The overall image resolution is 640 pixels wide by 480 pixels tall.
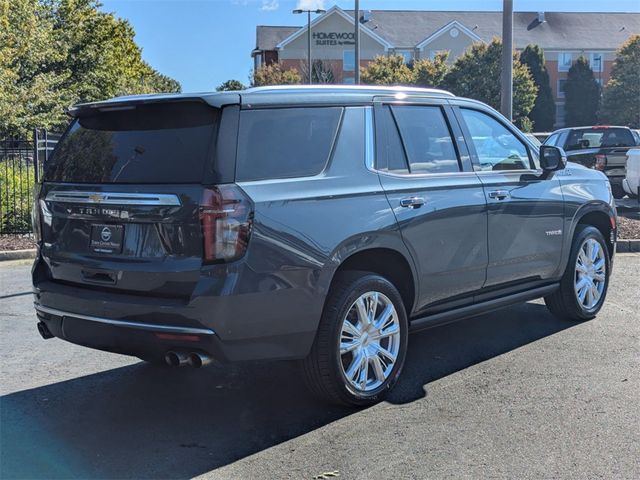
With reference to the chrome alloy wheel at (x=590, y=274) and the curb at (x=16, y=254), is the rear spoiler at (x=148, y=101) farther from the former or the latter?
the curb at (x=16, y=254)

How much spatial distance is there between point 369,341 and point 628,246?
748 centimetres

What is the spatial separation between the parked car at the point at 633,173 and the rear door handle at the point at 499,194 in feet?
30.6

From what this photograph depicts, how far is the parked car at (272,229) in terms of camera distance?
3711mm

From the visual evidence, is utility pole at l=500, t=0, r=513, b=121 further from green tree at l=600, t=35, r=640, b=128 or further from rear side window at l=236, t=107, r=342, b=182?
green tree at l=600, t=35, r=640, b=128

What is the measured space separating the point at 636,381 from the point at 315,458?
8.05ft

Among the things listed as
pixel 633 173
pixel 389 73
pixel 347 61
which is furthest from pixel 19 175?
pixel 347 61

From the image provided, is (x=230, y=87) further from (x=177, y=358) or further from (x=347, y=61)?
(x=347, y=61)

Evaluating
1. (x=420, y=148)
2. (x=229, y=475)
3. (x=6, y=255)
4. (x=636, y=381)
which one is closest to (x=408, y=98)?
(x=420, y=148)

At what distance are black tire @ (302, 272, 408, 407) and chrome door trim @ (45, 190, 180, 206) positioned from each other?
1.11 m

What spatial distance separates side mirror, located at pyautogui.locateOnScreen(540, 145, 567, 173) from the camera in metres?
5.86

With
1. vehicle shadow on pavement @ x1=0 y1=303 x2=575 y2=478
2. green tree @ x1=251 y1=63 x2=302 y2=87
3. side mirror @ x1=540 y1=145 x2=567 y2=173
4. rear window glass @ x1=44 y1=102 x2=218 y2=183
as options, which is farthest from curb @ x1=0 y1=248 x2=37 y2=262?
green tree @ x1=251 y1=63 x2=302 y2=87

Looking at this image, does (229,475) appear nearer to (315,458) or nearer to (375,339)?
(315,458)

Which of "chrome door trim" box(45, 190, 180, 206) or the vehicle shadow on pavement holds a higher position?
"chrome door trim" box(45, 190, 180, 206)

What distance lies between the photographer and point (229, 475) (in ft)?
11.6
